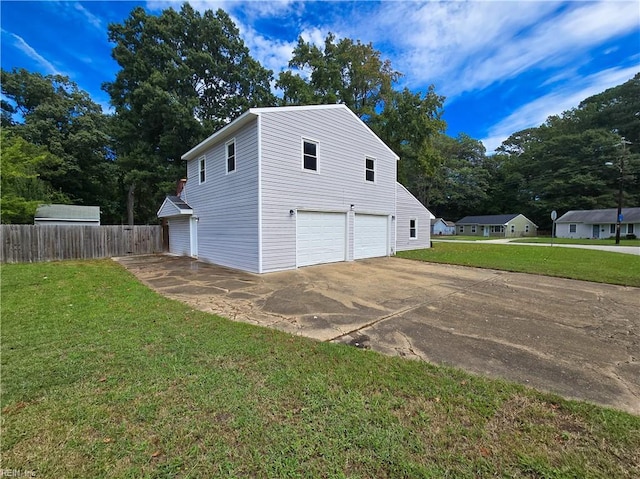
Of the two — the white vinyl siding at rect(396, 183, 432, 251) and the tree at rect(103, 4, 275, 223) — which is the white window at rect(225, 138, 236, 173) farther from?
the tree at rect(103, 4, 275, 223)

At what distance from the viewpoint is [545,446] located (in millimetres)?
1945

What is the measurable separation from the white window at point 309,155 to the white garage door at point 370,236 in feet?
10.2

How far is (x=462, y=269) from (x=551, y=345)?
22.0ft

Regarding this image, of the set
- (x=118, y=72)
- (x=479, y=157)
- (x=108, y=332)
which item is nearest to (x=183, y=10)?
(x=118, y=72)

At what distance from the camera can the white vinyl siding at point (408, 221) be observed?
15.9m

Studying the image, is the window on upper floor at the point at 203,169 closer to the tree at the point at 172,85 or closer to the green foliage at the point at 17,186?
the green foliage at the point at 17,186

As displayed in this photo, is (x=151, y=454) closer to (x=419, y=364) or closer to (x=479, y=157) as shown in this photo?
(x=419, y=364)

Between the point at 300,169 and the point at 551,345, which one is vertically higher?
the point at 300,169

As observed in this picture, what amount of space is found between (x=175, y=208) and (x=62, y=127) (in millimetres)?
20376

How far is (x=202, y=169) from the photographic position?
12719 millimetres

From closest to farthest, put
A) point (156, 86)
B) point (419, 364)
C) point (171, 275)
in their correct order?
point (419, 364), point (171, 275), point (156, 86)

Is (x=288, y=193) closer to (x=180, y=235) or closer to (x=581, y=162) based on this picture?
(x=180, y=235)

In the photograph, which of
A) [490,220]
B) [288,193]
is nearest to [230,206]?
[288,193]

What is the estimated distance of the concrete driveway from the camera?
304 cm
